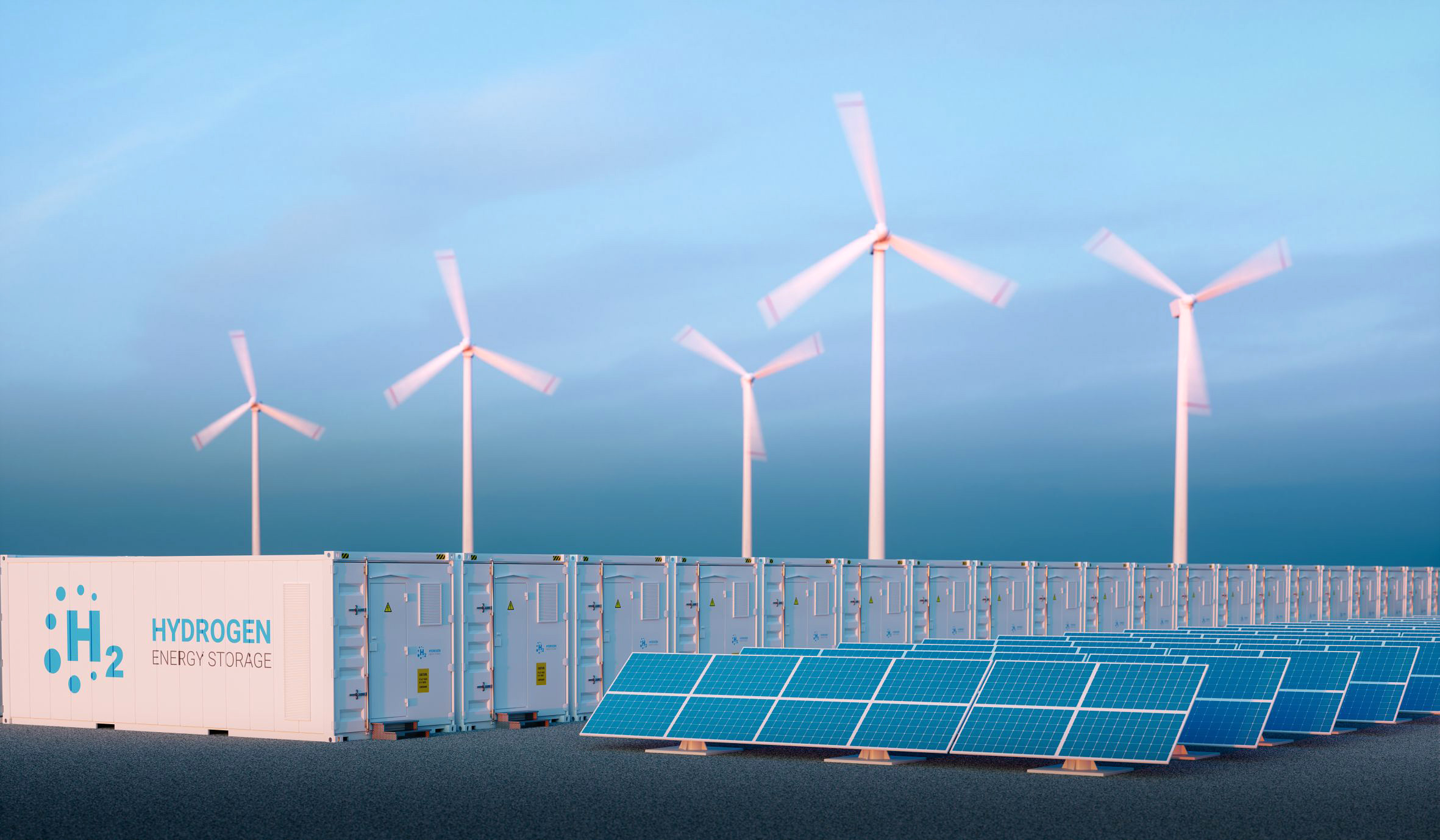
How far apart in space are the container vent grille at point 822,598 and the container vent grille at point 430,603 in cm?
956

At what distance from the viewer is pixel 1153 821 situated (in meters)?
15.4

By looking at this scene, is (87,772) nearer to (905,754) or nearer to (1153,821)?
(905,754)

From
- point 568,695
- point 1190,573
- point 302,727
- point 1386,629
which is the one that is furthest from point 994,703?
point 1190,573

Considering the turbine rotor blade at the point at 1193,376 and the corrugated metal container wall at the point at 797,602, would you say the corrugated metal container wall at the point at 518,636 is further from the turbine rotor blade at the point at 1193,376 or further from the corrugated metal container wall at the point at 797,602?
the turbine rotor blade at the point at 1193,376

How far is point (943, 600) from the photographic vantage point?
3544 centimetres

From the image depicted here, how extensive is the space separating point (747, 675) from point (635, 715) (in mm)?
1796

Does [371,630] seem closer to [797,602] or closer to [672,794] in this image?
[672,794]

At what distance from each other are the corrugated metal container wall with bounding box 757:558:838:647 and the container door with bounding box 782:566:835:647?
0.01 meters

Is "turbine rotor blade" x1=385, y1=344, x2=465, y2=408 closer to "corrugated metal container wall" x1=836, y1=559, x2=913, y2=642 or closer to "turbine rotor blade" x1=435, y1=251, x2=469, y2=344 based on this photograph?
"turbine rotor blade" x1=435, y1=251, x2=469, y2=344

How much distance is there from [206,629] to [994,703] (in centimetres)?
1313

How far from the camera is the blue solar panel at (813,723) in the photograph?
20.8 metres

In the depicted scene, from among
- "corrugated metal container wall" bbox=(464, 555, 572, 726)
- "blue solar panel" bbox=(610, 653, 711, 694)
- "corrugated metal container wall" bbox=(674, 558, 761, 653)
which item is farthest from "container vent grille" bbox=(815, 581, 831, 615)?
"blue solar panel" bbox=(610, 653, 711, 694)

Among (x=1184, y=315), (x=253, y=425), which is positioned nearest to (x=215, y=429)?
(x=253, y=425)

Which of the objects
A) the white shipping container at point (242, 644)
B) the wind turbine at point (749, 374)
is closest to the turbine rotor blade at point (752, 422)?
the wind turbine at point (749, 374)
